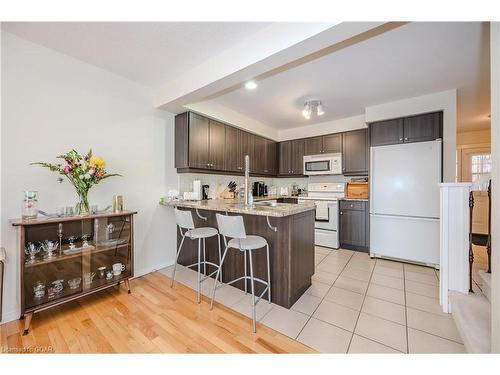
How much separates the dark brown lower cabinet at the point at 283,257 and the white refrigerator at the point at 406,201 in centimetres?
174

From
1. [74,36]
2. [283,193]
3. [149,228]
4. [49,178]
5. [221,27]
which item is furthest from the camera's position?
[283,193]

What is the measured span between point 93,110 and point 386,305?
3.88 m

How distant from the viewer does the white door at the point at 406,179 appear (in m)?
3.05

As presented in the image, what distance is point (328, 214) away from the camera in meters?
4.03

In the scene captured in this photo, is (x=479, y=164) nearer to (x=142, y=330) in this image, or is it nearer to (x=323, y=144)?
(x=323, y=144)

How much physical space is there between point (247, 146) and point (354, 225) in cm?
259

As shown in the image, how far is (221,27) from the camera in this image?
5.77 feet

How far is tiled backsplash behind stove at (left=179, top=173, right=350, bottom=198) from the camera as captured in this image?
3.41 metres

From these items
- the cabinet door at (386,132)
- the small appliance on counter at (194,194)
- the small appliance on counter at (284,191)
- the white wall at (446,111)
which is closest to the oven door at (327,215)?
the small appliance on counter at (284,191)

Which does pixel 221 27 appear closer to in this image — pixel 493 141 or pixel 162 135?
pixel 162 135

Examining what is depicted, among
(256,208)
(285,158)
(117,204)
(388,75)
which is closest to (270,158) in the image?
(285,158)

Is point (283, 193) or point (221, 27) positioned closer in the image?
point (221, 27)
